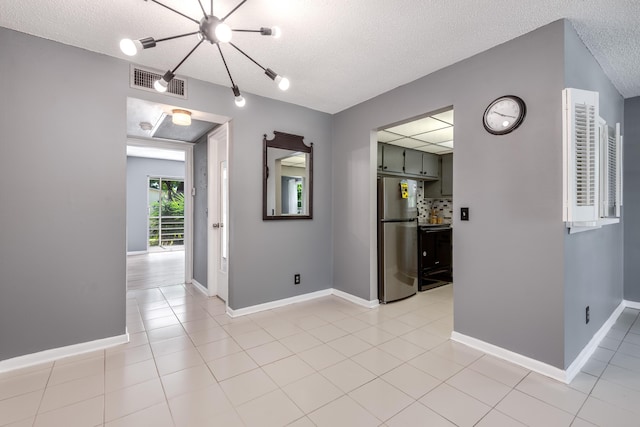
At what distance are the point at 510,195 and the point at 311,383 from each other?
6.75 feet

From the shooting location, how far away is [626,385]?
6.16 ft

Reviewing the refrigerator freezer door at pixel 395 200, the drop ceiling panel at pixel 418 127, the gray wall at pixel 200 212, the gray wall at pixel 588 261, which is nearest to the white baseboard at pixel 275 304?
the gray wall at pixel 200 212

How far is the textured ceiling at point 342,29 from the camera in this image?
72.4 inches

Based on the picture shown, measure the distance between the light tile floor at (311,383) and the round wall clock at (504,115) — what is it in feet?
6.07

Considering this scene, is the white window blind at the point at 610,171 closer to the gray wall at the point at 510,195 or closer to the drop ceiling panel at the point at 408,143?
the gray wall at the point at 510,195

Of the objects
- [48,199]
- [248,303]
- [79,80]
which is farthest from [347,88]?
[48,199]

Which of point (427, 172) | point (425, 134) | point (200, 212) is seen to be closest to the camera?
point (425, 134)

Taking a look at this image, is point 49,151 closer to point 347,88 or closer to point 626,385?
point 347,88

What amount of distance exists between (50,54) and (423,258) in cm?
470

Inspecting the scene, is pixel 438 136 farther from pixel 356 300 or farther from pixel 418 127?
pixel 356 300

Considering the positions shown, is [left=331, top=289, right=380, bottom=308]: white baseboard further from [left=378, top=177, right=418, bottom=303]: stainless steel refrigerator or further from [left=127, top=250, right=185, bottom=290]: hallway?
[left=127, top=250, right=185, bottom=290]: hallway

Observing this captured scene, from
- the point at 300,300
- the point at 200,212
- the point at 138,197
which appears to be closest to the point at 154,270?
the point at 200,212

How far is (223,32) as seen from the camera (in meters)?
1.39

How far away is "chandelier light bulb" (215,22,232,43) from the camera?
1376mm
